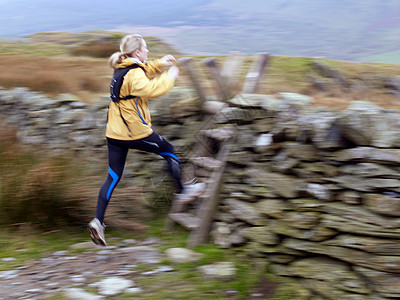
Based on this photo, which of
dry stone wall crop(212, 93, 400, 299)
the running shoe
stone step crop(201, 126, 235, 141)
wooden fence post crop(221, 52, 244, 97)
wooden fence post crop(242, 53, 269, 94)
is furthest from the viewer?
wooden fence post crop(242, 53, 269, 94)

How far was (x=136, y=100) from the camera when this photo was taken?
398cm

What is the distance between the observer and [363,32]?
7849 inches

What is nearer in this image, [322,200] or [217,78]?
[322,200]

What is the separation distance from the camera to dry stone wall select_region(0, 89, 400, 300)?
11.0 ft

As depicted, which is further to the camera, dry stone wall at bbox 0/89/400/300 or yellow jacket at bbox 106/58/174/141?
yellow jacket at bbox 106/58/174/141

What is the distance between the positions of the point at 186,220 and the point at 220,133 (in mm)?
1102

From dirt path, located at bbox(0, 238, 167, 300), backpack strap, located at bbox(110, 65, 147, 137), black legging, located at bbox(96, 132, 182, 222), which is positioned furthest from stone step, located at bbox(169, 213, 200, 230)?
backpack strap, located at bbox(110, 65, 147, 137)

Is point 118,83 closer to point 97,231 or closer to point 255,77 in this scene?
point 97,231

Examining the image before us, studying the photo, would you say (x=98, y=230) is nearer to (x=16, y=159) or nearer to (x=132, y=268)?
(x=132, y=268)

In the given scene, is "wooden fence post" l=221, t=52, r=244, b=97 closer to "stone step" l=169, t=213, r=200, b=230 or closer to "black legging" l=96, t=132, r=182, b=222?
"black legging" l=96, t=132, r=182, b=222

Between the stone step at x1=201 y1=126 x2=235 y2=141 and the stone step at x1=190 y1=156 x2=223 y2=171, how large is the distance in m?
0.27

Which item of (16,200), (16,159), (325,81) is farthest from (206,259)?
(325,81)

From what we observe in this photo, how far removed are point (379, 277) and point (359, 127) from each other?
4.06 ft

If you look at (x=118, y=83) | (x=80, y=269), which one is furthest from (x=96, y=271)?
(x=118, y=83)
